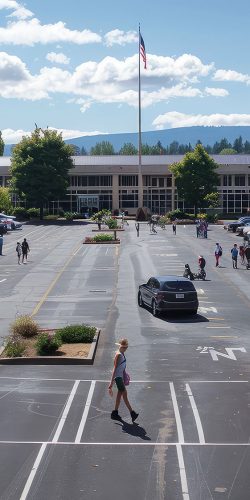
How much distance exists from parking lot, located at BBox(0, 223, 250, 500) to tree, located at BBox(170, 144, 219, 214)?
81.2 metres

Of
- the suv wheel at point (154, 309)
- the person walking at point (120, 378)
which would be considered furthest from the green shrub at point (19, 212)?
the person walking at point (120, 378)

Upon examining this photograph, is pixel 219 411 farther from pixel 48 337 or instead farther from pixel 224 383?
pixel 48 337

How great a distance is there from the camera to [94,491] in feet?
40.5

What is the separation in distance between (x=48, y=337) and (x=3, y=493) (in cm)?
1104

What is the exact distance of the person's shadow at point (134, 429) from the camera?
15.3 m

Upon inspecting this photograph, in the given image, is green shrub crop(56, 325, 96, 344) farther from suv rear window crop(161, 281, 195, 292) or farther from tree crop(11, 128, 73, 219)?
tree crop(11, 128, 73, 219)

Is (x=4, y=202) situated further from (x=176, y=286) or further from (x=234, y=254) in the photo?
(x=176, y=286)

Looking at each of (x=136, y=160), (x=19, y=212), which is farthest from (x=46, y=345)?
(x=136, y=160)

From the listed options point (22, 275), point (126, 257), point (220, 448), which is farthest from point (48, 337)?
point (126, 257)

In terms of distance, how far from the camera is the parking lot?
505 inches

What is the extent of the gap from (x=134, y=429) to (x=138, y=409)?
152 centimetres

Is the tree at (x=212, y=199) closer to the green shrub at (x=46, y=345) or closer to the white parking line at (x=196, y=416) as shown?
the green shrub at (x=46, y=345)

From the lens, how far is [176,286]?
31.9m

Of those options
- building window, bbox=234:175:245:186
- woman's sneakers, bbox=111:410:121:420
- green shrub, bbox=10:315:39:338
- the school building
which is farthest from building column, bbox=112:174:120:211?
woman's sneakers, bbox=111:410:121:420
